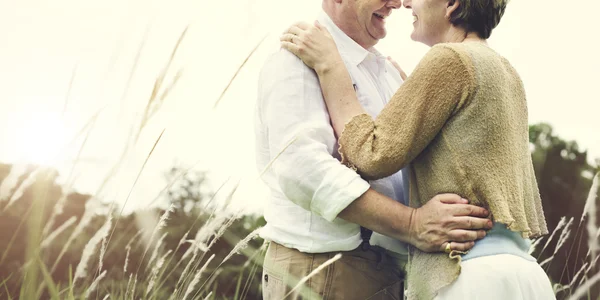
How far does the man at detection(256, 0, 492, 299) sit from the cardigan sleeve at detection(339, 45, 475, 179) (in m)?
0.12

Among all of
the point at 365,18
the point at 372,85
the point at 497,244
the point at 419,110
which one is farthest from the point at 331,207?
the point at 365,18

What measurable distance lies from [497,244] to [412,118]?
48 centimetres

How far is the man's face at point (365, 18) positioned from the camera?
266 cm

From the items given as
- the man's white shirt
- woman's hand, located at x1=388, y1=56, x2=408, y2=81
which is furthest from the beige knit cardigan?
woman's hand, located at x1=388, y1=56, x2=408, y2=81

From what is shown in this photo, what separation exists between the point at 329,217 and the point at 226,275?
30.1 feet

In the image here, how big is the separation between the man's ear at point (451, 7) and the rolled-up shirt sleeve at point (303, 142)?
53 centimetres

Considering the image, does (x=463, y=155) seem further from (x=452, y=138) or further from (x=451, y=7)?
(x=451, y=7)

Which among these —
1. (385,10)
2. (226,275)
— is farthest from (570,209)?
(385,10)

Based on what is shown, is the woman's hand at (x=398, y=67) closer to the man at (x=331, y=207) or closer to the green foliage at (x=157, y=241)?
the man at (x=331, y=207)

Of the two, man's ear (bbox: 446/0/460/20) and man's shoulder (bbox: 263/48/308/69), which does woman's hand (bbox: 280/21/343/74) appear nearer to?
man's shoulder (bbox: 263/48/308/69)

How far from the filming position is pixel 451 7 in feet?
7.44

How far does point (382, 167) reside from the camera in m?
2.04

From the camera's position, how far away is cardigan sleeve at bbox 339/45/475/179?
198cm

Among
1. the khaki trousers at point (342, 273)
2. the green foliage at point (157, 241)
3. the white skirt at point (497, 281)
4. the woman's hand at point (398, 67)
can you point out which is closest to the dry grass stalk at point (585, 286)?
the white skirt at point (497, 281)
